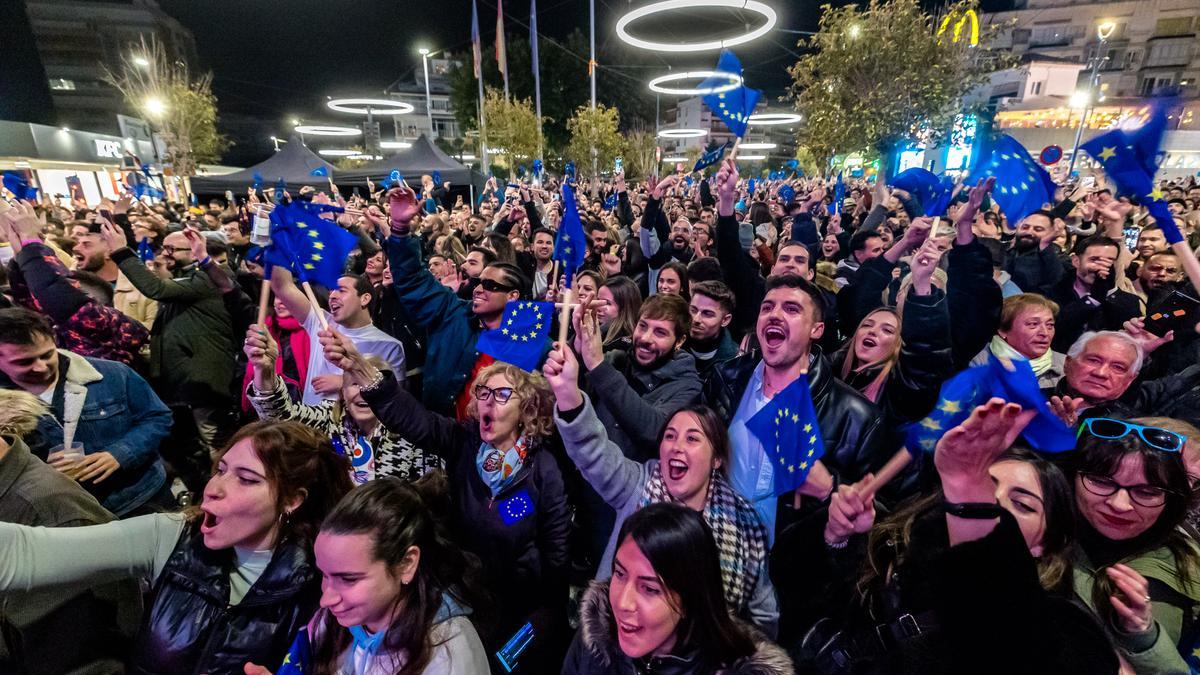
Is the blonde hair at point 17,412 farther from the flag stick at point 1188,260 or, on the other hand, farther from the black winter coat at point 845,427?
the flag stick at point 1188,260

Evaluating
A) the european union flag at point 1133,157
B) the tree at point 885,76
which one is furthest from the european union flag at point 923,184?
the tree at point 885,76

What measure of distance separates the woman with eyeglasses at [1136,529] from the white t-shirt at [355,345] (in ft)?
11.4

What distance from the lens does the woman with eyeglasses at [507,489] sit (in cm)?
259

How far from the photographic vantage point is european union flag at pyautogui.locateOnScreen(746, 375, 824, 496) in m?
2.25

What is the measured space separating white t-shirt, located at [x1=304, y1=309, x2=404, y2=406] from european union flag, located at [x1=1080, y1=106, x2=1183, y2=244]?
4.18m

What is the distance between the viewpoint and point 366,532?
184cm

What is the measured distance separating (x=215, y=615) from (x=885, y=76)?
1678 cm

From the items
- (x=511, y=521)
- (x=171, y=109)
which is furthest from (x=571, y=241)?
(x=171, y=109)

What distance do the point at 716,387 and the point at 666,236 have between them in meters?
4.78

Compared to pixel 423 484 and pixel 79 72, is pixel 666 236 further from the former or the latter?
pixel 79 72

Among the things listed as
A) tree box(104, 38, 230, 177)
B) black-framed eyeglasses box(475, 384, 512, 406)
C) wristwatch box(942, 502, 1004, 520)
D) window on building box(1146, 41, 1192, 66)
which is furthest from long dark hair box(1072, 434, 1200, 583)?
window on building box(1146, 41, 1192, 66)

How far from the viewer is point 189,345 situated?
4449 mm

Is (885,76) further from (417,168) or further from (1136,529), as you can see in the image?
(1136,529)

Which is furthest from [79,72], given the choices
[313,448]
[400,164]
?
[313,448]
